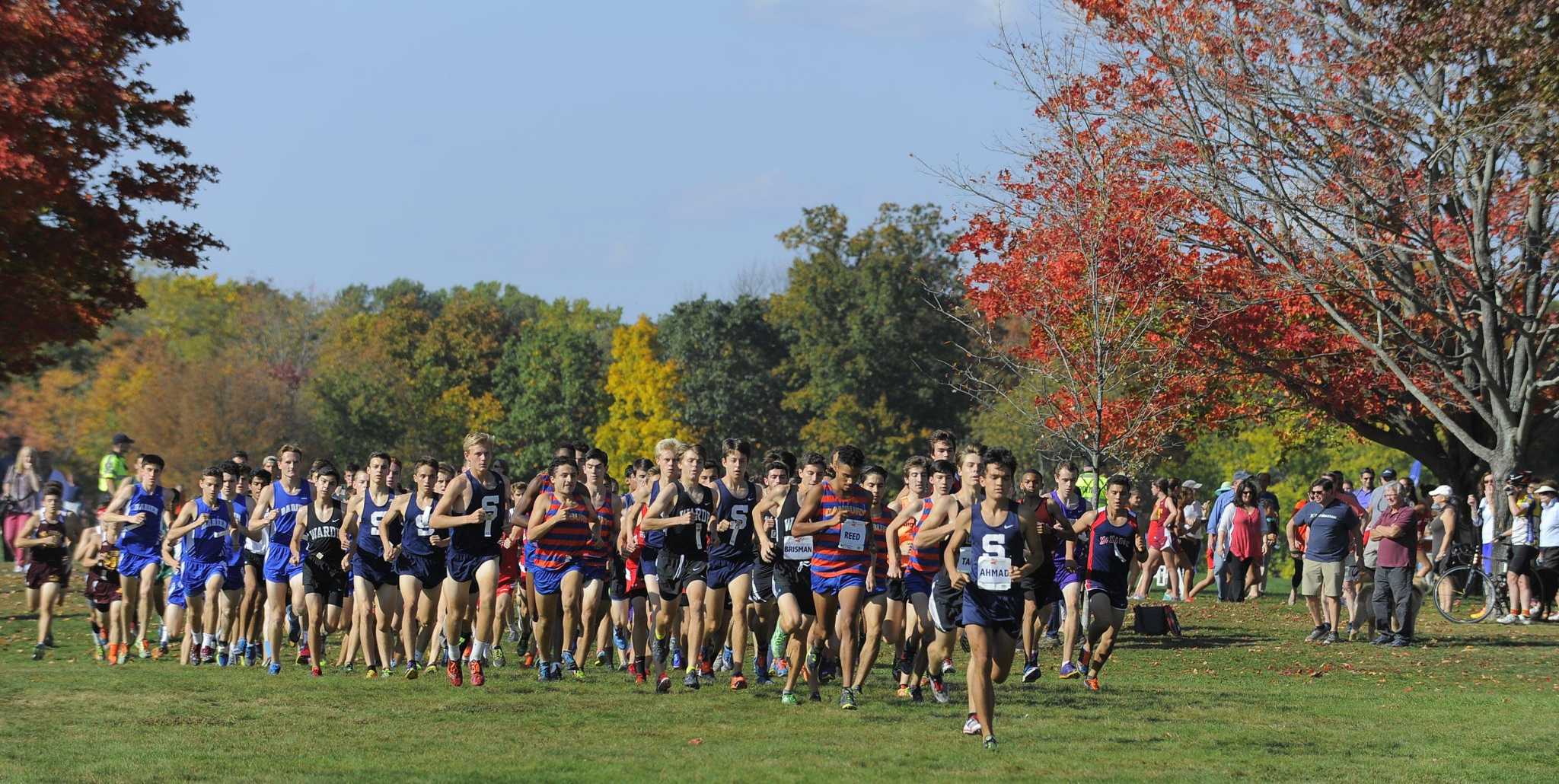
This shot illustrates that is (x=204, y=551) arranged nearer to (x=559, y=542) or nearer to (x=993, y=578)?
(x=559, y=542)

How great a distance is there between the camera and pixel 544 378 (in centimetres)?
7906

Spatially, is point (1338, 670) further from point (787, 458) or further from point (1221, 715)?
point (787, 458)

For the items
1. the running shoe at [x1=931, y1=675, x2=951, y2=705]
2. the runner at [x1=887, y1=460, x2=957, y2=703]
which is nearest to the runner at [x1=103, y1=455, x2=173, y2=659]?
the runner at [x1=887, y1=460, x2=957, y2=703]

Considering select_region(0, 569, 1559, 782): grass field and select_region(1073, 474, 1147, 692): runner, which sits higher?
select_region(1073, 474, 1147, 692): runner

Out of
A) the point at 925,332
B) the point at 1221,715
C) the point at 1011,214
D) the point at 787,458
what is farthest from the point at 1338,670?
the point at 925,332

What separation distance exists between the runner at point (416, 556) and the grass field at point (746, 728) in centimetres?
58

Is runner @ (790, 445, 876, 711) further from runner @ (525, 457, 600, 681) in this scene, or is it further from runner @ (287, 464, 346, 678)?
runner @ (287, 464, 346, 678)

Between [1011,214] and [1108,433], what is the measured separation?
11.4 feet

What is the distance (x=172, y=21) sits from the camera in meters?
21.9

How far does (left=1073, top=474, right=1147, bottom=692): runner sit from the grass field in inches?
17.0

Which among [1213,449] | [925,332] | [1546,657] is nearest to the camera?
[1546,657]

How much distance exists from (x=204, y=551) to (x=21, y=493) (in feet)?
40.3

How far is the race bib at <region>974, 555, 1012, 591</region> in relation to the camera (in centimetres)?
1048

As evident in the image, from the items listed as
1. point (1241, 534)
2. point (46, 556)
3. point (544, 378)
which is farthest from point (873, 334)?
point (46, 556)
